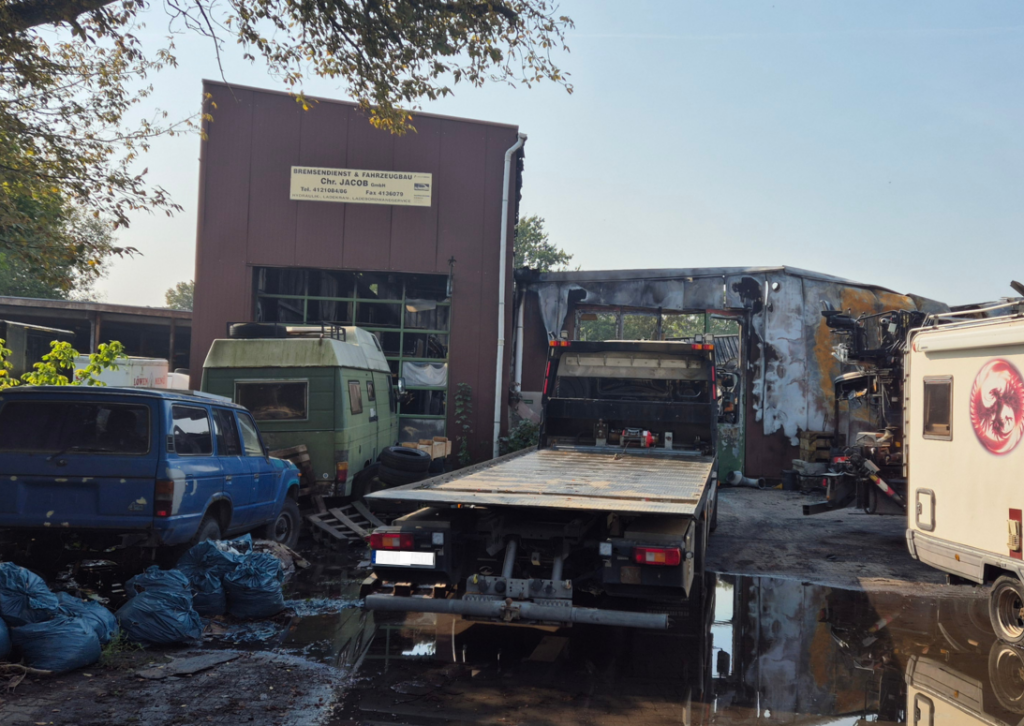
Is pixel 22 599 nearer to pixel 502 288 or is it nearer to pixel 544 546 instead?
pixel 544 546

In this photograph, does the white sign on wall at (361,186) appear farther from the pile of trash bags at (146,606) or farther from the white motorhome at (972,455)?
the white motorhome at (972,455)

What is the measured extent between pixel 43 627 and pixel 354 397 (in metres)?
6.01

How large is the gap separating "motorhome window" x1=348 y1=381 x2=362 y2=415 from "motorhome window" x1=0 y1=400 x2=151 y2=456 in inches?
162

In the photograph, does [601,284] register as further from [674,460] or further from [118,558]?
[118,558]

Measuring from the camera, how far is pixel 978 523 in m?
5.98

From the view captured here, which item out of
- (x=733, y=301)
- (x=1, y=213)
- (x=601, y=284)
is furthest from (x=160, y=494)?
(x=733, y=301)

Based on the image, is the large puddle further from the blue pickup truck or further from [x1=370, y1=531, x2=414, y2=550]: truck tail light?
the blue pickup truck

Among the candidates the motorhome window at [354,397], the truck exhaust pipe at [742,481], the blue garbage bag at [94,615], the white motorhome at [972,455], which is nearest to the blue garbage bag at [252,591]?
the blue garbage bag at [94,615]

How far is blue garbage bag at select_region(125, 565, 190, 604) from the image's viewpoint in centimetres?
562

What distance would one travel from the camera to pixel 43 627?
4.80 metres

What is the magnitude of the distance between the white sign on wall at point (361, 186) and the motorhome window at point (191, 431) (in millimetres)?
9289

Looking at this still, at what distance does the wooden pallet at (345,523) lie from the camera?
9.53 meters

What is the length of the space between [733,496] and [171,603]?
1167cm

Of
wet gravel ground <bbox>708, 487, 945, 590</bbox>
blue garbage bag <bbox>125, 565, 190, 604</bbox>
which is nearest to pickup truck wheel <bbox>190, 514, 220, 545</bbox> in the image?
blue garbage bag <bbox>125, 565, 190, 604</bbox>
